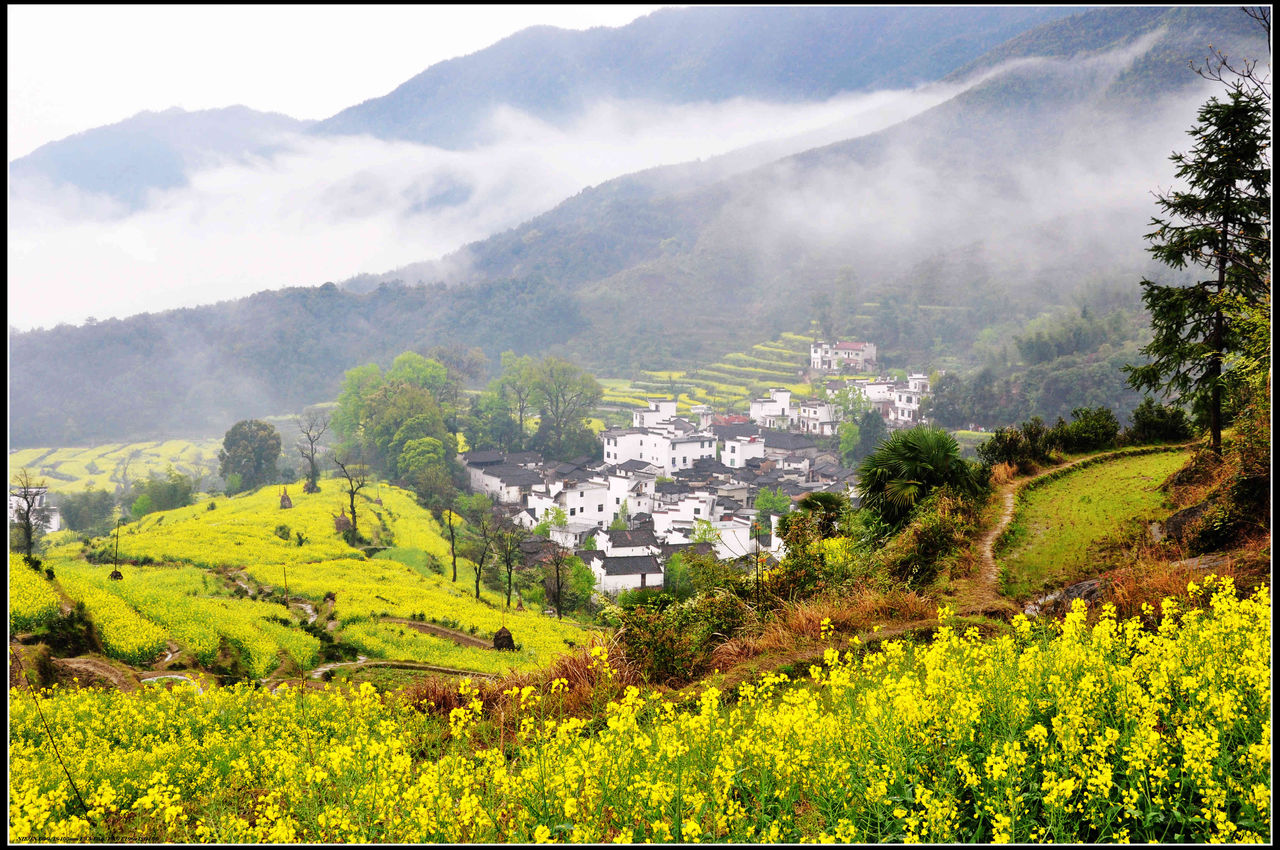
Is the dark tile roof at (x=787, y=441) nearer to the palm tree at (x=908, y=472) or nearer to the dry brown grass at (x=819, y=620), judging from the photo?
the palm tree at (x=908, y=472)

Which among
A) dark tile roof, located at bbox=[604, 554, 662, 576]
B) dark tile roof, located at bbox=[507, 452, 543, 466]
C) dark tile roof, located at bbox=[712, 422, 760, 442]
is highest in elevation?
dark tile roof, located at bbox=[712, 422, 760, 442]

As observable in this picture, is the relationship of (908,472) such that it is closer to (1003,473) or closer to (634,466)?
(1003,473)

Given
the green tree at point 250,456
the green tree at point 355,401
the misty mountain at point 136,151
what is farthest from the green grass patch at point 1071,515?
the green tree at point 355,401

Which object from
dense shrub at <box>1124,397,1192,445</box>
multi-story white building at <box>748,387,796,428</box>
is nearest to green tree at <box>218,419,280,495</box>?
multi-story white building at <box>748,387,796,428</box>

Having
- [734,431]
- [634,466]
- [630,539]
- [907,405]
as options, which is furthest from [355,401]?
[907,405]

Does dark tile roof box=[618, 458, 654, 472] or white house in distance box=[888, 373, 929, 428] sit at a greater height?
white house in distance box=[888, 373, 929, 428]

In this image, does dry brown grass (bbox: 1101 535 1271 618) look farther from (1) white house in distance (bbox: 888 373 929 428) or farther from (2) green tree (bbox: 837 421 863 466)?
(1) white house in distance (bbox: 888 373 929 428)

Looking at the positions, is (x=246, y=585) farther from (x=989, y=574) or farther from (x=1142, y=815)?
(x=1142, y=815)
